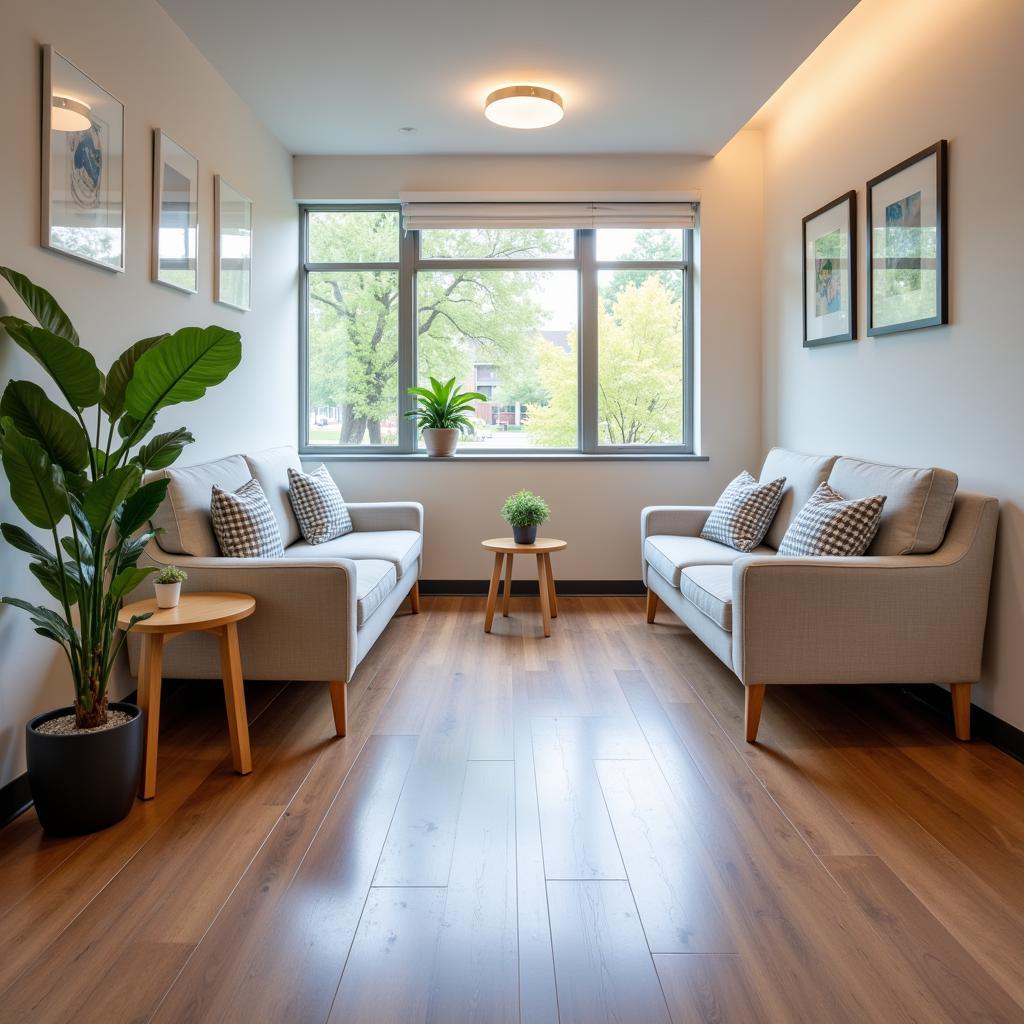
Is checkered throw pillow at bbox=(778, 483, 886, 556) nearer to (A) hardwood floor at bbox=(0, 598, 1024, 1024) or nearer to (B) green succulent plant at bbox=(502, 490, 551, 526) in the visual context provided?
(A) hardwood floor at bbox=(0, 598, 1024, 1024)

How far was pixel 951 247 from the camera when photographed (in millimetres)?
2891

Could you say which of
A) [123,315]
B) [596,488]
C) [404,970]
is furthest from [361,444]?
[404,970]

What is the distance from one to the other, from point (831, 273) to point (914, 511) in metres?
1.58

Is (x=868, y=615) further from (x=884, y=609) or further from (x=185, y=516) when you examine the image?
(x=185, y=516)

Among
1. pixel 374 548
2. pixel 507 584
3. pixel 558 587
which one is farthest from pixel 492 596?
pixel 558 587

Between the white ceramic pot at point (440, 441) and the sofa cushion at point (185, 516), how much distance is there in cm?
195

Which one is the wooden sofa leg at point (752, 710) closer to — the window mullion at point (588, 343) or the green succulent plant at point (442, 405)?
the window mullion at point (588, 343)

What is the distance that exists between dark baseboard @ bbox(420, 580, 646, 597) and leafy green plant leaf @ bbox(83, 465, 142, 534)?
9.98ft

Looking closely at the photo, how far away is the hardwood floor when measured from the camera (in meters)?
1.46

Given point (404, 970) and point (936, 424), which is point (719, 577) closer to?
point (936, 424)

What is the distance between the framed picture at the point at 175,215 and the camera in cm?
299

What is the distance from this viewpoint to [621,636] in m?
4.05

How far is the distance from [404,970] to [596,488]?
364 centimetres

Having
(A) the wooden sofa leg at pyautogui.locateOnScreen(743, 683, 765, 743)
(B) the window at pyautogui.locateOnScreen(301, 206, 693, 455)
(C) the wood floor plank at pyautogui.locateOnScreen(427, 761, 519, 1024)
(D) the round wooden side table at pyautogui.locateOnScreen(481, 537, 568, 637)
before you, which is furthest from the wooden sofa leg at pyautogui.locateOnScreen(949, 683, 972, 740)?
(B) the window at pyautogui.locateOnScreen(301, 206, 693, 455)
